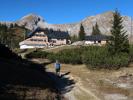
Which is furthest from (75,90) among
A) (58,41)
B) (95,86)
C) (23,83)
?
(58,41)

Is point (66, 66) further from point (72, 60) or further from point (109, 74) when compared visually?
point (109, 74)

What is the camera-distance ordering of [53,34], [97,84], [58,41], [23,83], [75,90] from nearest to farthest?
[23,83]
[75,90]
[97,84]
[58,41]
[53,34]

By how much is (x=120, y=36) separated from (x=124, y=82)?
27.4 m

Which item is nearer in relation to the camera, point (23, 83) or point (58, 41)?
point (23, 83)

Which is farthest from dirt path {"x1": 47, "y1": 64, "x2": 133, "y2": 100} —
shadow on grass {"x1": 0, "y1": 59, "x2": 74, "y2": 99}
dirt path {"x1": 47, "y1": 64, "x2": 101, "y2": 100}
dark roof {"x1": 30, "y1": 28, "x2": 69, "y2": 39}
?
dark roof {"x1": 30, "y1": 28, "x2": 69, "y2": 39}

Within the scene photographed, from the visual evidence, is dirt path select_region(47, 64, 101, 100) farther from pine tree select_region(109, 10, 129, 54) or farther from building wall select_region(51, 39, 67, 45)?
building wall select_region(51, 39, 67, 45)

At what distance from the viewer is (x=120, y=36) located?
237 feet

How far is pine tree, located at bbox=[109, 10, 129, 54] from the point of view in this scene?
71250mm

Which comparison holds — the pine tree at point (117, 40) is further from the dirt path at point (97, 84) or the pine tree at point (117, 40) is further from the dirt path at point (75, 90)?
the dirt path at point (75, 90)

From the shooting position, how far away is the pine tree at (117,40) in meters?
71.2

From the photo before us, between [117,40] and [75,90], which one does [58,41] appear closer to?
[117,40]

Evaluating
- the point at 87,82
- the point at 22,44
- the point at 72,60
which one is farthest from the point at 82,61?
the point at 22,44

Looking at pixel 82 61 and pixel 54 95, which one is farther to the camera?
pixel 82 61

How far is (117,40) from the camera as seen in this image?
72000 millimetres
